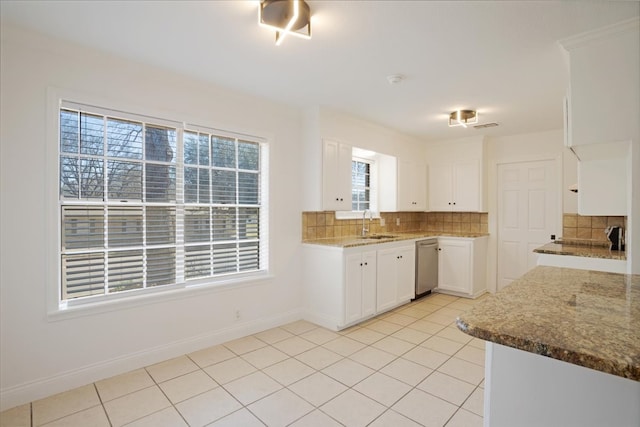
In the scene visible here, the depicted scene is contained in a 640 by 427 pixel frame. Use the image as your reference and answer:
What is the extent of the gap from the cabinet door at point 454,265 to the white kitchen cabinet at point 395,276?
0.80 meters

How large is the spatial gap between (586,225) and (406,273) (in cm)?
246

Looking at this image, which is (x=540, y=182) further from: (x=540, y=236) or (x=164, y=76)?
(x=164, y=76)

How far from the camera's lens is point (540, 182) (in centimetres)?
478

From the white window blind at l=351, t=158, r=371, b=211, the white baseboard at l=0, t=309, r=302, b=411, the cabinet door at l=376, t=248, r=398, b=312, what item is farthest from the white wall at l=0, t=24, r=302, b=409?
the white window blind at l=351, t=158, r=371, b=211

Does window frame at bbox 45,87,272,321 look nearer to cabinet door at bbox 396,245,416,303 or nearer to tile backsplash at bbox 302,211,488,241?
tile backsplash at bbox 302,211,488,241

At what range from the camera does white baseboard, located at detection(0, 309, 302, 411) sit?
215 centimetres

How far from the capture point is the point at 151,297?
2.72 metres

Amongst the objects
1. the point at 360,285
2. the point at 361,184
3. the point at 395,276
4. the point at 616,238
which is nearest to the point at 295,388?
the point at 360,285

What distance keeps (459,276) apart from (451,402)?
9.80 ft

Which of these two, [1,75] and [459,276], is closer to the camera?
[1,75]

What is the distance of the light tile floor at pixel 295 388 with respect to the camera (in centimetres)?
203

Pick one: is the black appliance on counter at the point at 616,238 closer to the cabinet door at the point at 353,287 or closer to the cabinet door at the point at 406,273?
the cabinet door at the point at 406,273

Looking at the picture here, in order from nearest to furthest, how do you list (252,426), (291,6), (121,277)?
(291,6)
(252,426)
(121,277)

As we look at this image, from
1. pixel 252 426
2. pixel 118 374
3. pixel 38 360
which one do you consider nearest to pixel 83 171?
pixel 38 360
